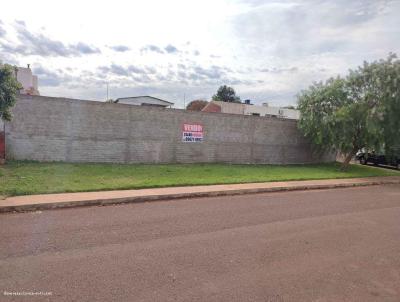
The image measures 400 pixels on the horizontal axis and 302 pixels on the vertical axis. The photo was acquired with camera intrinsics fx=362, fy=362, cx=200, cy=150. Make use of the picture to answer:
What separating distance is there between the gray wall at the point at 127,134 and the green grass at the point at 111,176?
754 mm

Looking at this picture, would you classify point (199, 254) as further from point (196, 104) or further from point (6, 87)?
point (196, 104)

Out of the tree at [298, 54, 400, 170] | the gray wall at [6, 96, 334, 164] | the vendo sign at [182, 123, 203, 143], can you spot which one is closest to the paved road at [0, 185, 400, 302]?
the gray wall at [6, 96, 334, 164]

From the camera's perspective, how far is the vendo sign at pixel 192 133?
16.5 m

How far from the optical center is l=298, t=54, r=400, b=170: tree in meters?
17.8

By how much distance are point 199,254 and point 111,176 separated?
702 centimetres

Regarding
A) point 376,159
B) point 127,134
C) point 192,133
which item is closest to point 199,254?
point 127,134

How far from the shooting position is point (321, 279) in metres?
4.74

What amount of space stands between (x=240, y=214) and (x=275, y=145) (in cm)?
1223

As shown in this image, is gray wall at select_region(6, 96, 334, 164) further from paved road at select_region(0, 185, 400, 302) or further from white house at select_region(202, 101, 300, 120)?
white house at select_region(202, 101, 300, 120)

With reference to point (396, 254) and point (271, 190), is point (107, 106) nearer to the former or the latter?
point (271, 190)

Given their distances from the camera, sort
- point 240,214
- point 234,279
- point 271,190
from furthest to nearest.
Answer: point 271,190 → point 240,214 → point 234,279

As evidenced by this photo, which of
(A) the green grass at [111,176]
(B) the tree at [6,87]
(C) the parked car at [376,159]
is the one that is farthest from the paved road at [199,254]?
(C) the parked car at [376,159]

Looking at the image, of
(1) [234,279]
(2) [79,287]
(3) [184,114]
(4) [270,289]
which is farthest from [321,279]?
(3) [184,114]

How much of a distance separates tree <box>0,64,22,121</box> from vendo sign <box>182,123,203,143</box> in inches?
323
